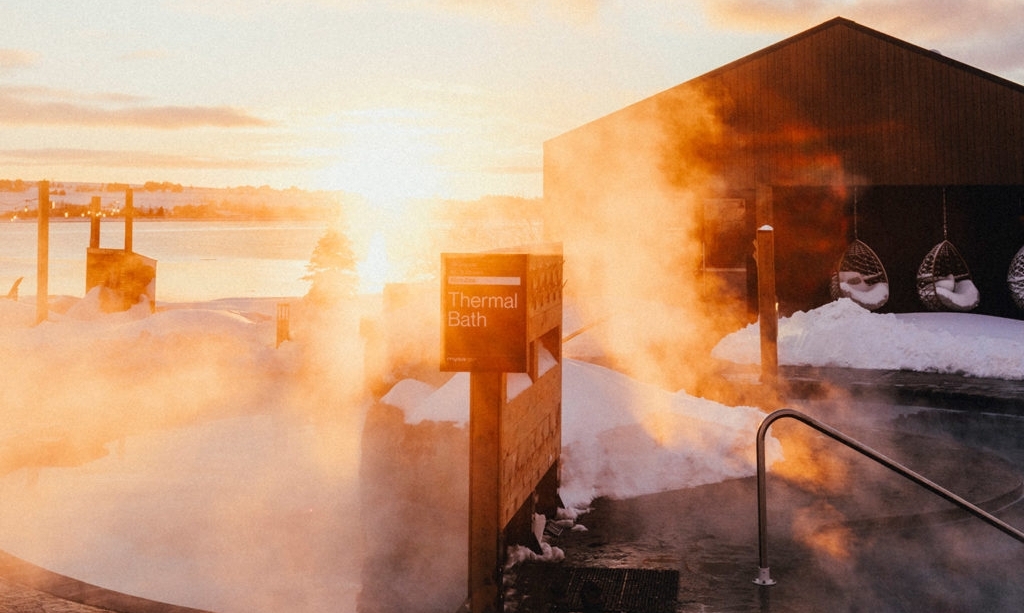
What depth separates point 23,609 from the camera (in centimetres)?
471

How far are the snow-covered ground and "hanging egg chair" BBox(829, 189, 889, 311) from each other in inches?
95.5

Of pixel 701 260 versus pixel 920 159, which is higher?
pixel 920 159

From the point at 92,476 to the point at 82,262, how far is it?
62.1 metres

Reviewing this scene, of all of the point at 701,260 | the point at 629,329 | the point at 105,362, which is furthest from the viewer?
the point at 701,260

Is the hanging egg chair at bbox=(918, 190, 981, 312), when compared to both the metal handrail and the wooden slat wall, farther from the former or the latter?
the metal handrail

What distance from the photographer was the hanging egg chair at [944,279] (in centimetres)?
1867

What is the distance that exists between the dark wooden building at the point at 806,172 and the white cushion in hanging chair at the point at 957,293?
0.51 meters

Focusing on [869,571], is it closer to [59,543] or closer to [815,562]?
[815,562]

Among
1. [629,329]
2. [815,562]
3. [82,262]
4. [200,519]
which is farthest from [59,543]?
[82,262]

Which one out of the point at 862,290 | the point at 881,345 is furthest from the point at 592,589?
the point at 862,290

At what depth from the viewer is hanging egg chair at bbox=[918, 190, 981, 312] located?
18672 mm

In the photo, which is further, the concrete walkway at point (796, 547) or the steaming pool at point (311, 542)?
the steaming pool at point (311, 542)

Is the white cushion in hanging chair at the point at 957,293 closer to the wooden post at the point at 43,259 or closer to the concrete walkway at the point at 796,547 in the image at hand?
the concrete walkway at the point at 796,547

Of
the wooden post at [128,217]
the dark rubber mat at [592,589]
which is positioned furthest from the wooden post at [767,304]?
the wooden post at [128,217]
